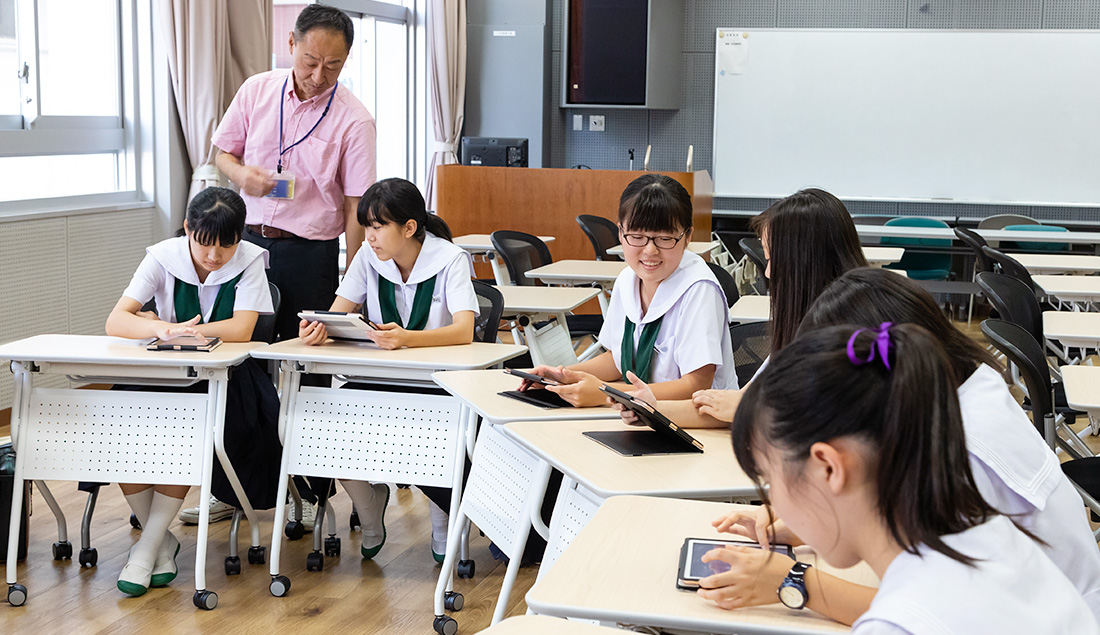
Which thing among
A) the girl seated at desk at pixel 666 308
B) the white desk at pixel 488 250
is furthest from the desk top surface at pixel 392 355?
the white desk at pixel 488 250

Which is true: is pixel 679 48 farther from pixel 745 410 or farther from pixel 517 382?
pixel 745 410

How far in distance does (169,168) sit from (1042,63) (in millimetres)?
6602

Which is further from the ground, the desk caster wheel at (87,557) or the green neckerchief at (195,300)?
the green neckerchief at (195,300)

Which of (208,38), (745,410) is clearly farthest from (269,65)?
(745,410)

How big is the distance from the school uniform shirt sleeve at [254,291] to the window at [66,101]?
2209 millimetres

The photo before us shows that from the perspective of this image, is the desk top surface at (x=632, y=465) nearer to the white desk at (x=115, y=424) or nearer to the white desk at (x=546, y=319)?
the white desk at (x=115, y=424)

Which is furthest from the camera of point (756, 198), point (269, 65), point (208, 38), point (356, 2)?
point (756, 198)

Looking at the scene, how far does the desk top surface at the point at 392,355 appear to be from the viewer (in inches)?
112

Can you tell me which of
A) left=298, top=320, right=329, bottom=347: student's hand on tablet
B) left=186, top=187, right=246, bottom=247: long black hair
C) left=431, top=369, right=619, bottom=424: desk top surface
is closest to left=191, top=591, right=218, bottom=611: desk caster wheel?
left=298, top=320, right=329, bottom=347: student's hand on tablet

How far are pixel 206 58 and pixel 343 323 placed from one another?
307 centimetres

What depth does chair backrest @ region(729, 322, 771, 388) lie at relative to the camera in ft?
9.27

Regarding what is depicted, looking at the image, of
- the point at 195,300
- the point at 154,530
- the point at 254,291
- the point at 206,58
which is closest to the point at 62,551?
the point at 154,530

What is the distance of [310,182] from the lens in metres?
3.63

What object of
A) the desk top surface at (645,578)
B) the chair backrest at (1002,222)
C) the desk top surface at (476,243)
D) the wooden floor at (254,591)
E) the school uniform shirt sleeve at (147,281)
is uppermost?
the chair backrest at (1002,222)
